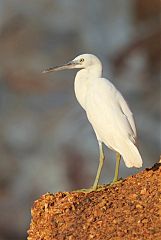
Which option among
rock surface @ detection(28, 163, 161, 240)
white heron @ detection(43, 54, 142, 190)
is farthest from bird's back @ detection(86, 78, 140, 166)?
rock surface @ detection(28, 163, 161, 240)

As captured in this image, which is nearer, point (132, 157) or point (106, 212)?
point (106, 212)

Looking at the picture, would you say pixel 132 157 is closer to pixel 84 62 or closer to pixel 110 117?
pixel 110 117

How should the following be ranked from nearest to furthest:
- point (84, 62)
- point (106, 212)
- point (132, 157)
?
point (106, 212)
point (132, 157)
point (84, 62)

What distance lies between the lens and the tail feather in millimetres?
1915

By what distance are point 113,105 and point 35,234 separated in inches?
16.7

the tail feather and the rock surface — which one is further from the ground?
the tail feather

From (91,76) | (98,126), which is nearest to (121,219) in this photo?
(98,126)

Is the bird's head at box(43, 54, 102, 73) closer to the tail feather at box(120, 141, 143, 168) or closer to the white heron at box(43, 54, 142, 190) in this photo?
the white heron at box(43, 54, 142, 190)

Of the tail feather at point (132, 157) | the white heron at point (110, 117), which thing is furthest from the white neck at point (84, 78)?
the tail feather at point (132, 157)

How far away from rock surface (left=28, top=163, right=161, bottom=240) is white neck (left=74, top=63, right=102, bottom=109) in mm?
343

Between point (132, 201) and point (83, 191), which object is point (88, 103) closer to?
point (83, 191)

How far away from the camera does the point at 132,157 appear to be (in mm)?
1924

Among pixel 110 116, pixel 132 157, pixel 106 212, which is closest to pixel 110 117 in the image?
pixel 110 116

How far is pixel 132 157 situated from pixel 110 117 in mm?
137
